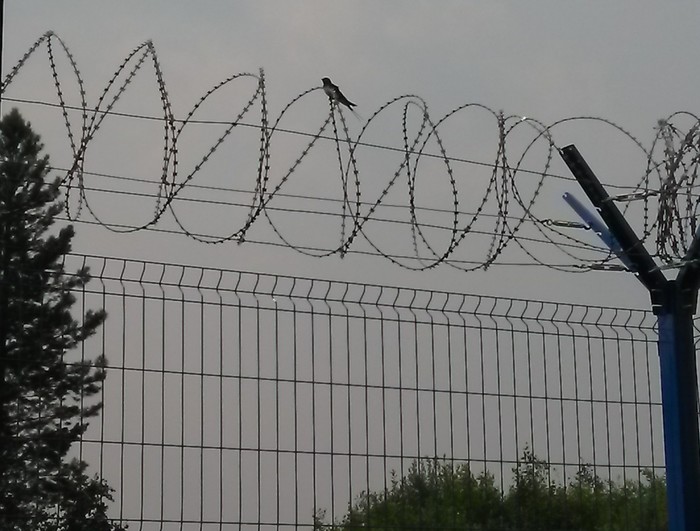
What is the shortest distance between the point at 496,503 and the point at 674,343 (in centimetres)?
171

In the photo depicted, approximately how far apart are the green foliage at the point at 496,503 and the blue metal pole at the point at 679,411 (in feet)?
1.00

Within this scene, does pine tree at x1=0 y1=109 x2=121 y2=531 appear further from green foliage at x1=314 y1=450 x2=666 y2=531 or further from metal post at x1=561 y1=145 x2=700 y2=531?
metal post at x1=561 y1=145 x2=700 y2=531

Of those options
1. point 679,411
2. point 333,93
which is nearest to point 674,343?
point 679,411

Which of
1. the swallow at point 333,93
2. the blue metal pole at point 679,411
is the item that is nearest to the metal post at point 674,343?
the blue metal pole at point 679,411

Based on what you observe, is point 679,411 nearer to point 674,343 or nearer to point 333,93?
point 674,343

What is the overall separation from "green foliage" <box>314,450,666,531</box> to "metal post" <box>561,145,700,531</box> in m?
0.33

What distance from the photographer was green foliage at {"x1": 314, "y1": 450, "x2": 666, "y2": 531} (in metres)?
9.03

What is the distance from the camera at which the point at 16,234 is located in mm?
16234

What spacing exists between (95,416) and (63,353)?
1.50 feet

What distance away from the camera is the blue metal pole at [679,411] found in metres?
10.1

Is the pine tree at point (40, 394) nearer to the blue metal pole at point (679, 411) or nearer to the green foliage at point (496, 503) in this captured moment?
the green foliage at point (496, 503)

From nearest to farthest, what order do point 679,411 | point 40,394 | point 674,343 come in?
point 40,394
point 679,411
point 674,343

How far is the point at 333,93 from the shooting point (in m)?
8.91

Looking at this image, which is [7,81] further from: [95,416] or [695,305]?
[695,305]
